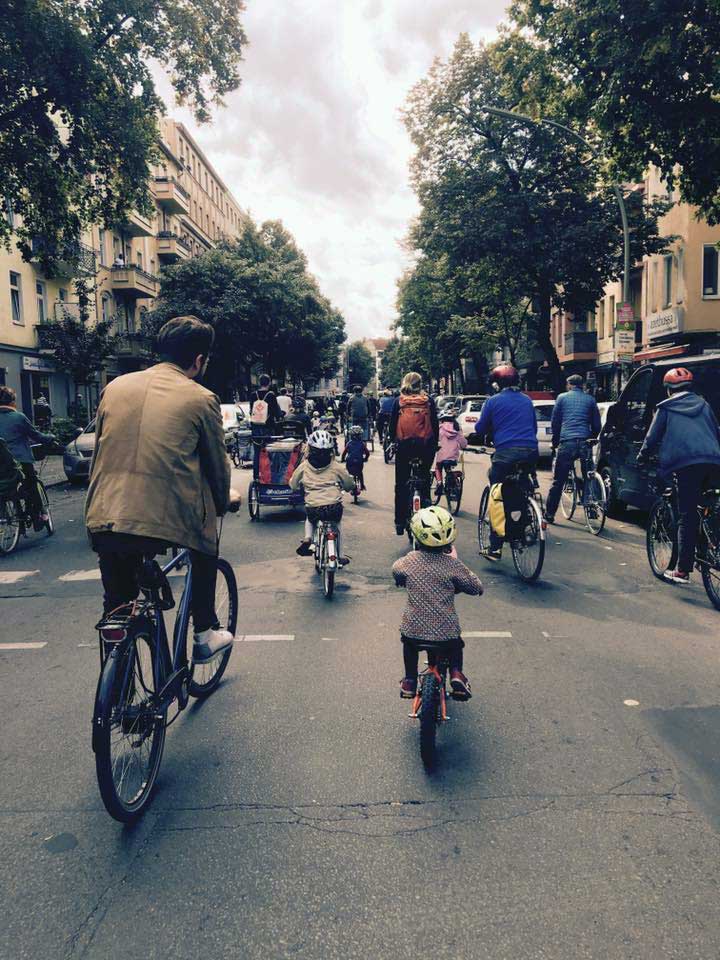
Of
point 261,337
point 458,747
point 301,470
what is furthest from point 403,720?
point 261,337

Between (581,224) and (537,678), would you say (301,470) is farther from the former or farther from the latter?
(581,224)

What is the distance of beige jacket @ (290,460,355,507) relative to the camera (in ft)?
24.8

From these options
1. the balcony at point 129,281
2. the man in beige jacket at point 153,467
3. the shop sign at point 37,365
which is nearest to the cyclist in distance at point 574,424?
the man in beige jacket at point 153,467

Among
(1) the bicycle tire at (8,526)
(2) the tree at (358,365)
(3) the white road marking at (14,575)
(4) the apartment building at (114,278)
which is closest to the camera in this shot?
(3) the white road marking at (14,575)

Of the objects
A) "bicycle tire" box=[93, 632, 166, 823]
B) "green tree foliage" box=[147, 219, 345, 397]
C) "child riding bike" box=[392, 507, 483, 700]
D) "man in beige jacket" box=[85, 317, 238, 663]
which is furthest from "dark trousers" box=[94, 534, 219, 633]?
"green tree foliage" box=[147, 219, 345, 397]

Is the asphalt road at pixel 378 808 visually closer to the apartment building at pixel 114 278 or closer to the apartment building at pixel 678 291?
the apartment building at pixel 114 278

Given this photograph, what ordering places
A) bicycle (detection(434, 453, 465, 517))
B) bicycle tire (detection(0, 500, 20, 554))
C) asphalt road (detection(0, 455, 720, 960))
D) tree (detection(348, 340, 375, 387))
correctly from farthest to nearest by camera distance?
tree (detection(348, 340, 375, 387)) < bicycle (detection(434, 453, 465, 517)) < bicycle tire (detection(0, 500, 20, 554)) < asphalt road (detection(0, 455, 720, 960))

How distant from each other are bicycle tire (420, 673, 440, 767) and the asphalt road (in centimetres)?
9

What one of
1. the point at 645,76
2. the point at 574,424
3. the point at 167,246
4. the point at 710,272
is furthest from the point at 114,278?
the point at 574,424

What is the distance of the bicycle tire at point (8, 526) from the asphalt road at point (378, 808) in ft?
12.5

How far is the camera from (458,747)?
3.98m

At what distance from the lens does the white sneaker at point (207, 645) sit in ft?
13.5

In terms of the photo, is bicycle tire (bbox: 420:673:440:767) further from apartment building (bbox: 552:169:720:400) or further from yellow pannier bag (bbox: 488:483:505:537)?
apartment building (bbox: 552:169:720:400)

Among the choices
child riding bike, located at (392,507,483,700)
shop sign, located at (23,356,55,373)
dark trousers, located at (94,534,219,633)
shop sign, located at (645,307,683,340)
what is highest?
shop sign, located at (645,307,683,340)
